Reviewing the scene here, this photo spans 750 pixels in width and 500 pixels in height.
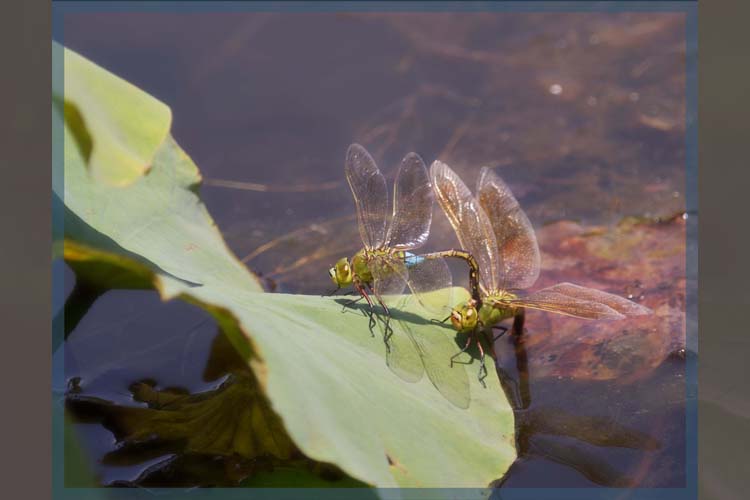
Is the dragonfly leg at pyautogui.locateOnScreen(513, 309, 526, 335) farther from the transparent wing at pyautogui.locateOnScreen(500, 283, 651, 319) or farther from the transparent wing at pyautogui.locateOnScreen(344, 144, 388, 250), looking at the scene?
the transparent wing at pyautogui.locateOnScreen(344, 144, 388, 250)

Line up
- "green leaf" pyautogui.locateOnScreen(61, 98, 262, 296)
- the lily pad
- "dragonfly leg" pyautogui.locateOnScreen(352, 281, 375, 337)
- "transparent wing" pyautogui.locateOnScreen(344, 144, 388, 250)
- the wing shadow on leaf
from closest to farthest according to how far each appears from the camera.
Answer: the lily pad, "green leaf" pyautogui.locateOnScreen(61, 98, 262, 296), the wing shadow on leaf, "dragonfly leg" pyautogui.locateOnScreen(352, 281, 375, 337), "transparent wing" pyautogui.locateOnScreen(344, 144, 388, 250)

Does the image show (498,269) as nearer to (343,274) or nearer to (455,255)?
(455,255)

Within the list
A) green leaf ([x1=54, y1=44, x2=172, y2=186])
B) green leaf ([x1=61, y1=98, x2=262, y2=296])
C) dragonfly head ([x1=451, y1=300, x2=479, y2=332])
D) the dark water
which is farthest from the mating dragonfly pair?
green leaf ([x1=54, y1=44, x2=172, y2=186])

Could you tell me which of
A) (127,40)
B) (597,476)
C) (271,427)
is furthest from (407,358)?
(127,40)

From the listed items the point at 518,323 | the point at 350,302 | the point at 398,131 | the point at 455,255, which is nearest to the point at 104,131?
the point at 350,302

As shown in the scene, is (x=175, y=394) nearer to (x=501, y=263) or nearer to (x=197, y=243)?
(x=197, y=243)

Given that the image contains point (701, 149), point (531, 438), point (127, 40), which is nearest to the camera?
point (531, 438)

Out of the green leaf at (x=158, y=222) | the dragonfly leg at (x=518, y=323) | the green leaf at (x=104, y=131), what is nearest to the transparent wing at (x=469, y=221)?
the dragonfly leg at (x=518, y=323)
